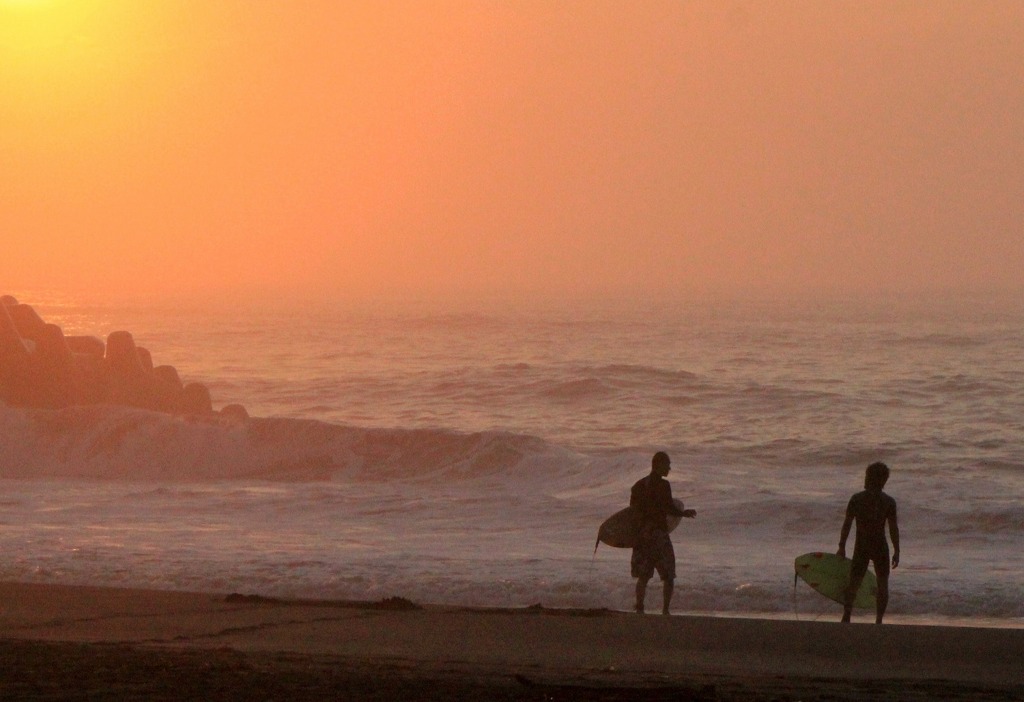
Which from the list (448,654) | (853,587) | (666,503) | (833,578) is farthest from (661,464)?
(448,654)

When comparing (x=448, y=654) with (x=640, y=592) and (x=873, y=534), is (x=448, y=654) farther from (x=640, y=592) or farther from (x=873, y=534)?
(x=873, y=534)

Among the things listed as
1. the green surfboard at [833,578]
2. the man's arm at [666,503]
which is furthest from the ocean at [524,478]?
the man's arm at [666,503]

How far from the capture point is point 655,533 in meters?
11.1

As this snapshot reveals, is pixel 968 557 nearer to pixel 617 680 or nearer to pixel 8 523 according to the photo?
pixel 617 680

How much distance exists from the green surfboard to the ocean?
1.37ft

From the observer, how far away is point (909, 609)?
38.6 ft

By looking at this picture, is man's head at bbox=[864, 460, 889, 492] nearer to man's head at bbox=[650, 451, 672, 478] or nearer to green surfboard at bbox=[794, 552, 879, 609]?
green surfboard at bbox=[794, 552, 879, 609]

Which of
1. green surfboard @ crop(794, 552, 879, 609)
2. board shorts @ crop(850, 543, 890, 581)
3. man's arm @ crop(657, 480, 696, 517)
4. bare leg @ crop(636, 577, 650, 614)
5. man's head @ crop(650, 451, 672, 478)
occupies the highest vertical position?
man's head @ crop(650, 451, 672, 478)

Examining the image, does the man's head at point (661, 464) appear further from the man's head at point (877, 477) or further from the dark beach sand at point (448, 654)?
the man's head at point (877, 477)

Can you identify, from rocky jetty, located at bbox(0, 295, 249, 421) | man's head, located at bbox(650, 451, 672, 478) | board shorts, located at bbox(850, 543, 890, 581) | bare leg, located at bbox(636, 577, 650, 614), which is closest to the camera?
board shorts, located at bbox(850, 543, 890, 581)

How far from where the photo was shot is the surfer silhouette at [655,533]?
36.5 ft

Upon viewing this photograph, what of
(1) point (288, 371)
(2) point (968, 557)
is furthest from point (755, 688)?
(1) point (288, 371)

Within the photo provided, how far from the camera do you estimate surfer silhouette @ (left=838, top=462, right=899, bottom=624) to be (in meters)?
10.7

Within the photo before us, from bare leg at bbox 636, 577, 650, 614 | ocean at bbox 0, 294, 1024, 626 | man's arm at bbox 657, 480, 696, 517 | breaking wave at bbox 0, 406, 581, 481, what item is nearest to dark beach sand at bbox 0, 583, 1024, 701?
bare leg at bbox 636, 577, 650, 614
